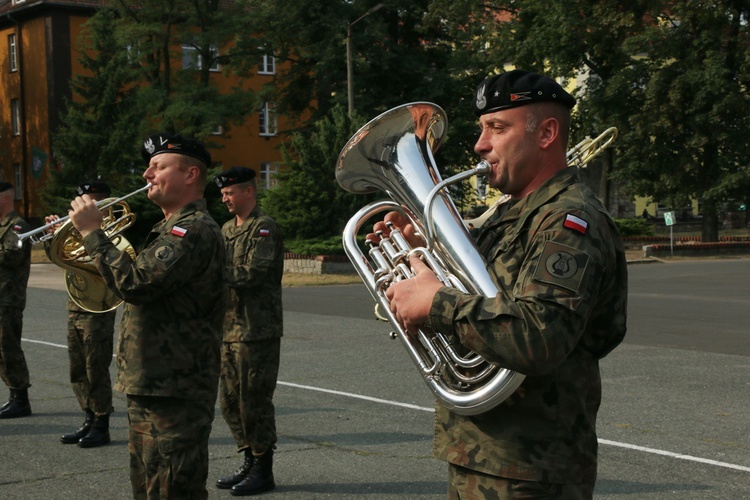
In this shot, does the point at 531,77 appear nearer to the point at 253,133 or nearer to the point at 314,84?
the point at 314,84

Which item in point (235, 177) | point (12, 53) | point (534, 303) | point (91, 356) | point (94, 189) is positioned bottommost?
point (91, 356)

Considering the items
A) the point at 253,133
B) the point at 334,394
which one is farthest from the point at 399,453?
the point at 253,133

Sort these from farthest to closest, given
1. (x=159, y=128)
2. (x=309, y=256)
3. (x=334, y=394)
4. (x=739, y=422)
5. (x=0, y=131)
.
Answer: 1. (x=0, y=131)
2. (x=159, y=128)
3. (x=309, y=256)
4. (x=334, y=394)
5. (x=739, y=422)

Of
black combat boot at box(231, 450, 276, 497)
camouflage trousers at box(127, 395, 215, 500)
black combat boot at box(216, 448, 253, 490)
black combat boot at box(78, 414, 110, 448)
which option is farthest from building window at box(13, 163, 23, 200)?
camouflage trousers at box(127, 395, 215, 500)

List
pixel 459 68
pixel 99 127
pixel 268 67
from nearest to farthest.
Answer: pixel 99 127, pixel 459 68, pixel 268 67

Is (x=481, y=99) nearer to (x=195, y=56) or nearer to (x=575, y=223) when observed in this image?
(x=575, y=223)

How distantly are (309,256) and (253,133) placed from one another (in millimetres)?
26758

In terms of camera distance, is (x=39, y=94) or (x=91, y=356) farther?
(x=39, y=94)

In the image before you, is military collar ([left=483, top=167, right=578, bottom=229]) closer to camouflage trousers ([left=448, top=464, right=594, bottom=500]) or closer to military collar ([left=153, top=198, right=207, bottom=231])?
camouflage trousers ([left=448, top=464, right=594, bottom=500])

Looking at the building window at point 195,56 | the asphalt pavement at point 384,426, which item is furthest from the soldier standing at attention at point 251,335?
the building window at point 195,56

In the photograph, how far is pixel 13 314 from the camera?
8797 mm

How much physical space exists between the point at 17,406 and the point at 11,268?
→ 1.23 meters

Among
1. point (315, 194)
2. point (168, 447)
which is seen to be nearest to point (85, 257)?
point (168, 447)

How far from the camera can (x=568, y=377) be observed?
289 centimetres
